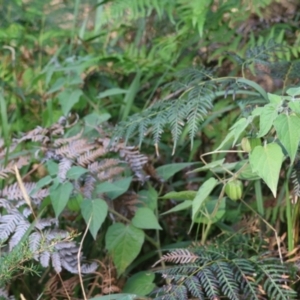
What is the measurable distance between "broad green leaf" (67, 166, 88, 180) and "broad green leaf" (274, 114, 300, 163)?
51 cm

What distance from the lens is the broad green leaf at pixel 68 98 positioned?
163 centimetres

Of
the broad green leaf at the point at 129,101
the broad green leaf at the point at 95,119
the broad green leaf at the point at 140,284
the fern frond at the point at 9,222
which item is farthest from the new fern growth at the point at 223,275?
the broad green leaf at the point at 129,101

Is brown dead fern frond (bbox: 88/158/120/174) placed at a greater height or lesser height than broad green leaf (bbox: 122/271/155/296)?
greater

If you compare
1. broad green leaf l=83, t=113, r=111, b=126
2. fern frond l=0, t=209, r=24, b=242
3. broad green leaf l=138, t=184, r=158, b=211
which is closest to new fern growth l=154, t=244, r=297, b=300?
broad green leaf l=138, t=184, r=158, b=211

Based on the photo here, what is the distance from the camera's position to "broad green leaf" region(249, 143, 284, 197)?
90 centimetres

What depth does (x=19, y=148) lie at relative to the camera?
1565 millimetres

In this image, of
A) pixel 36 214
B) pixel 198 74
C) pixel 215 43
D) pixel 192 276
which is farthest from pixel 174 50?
pixel 192 276

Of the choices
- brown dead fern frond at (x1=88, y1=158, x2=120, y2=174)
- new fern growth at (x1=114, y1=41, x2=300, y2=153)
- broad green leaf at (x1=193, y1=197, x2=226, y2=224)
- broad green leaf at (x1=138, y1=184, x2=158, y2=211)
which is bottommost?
broad green leaf at (x1=138, y1=184, x2=158, y2=211)

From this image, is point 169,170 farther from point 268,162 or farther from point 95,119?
point 268,162

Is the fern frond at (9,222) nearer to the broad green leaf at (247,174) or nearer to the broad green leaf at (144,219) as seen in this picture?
the broad green leaf at (144,219)

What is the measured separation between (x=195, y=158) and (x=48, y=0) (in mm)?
963

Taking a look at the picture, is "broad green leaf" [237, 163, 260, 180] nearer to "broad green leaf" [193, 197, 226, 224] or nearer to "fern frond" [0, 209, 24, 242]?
"broad green leaf" [193, 197, 226, 224]

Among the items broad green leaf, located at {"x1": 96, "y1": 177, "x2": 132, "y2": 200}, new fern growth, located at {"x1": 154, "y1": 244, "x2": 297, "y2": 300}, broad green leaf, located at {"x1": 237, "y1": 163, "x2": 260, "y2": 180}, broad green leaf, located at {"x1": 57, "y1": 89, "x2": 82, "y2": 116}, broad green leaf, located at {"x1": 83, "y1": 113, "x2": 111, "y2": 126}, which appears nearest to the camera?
new fern growth, located at {"x1": 154, "y1": 244, "x2": 297, "y2": 300}

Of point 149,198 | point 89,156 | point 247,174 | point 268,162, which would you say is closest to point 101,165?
point 89,156
